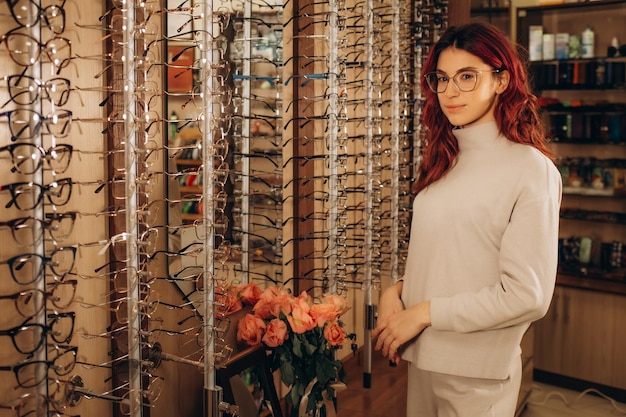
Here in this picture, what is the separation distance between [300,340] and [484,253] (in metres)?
0.76

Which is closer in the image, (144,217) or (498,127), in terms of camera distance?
(498,127)

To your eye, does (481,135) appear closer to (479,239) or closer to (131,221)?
(479,239)

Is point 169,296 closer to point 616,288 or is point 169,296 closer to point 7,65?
point 7,65

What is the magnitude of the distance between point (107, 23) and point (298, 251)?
1.38 m

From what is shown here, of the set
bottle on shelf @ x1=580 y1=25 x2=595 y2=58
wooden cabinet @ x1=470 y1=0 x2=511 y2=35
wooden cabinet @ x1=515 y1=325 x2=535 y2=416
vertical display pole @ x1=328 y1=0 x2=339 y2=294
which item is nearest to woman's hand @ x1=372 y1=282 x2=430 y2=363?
vertical display pole @ x1=328 y1=0 x2=339 y2=294

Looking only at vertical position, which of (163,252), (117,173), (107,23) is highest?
(107,23)

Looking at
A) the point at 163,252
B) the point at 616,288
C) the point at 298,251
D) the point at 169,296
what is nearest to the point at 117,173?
the point at 163,252

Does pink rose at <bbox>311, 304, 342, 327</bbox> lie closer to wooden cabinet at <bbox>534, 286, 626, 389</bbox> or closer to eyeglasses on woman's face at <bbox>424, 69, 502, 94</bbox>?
eyeglasses on woman's face at <bbox>424, 69, 502, 94</bbox>

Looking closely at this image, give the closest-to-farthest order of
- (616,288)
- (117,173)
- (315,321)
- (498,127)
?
(498,127)
(117,173)
(315,321)
(616,288)

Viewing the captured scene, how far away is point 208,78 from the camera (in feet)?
6.33

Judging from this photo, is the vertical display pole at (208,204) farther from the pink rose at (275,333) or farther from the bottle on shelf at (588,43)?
the bottle on shelf at (588,43)

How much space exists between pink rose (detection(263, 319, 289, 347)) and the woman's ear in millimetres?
972

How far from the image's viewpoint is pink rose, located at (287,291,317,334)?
2.20 m

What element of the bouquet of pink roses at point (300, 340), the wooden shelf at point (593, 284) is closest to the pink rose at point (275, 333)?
the bouquet of pink roses at point (300, 340)
